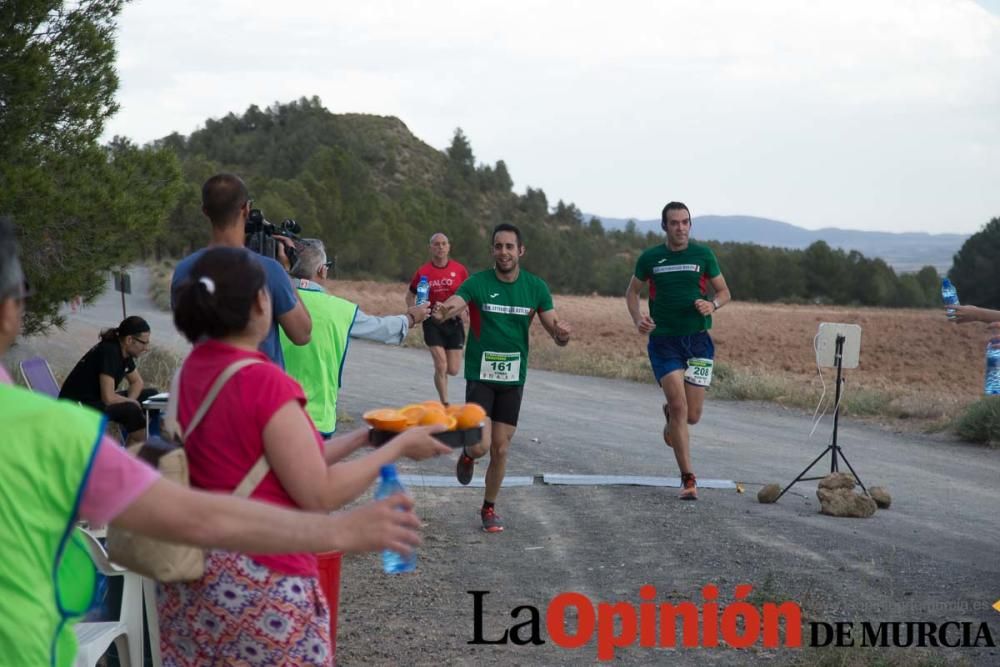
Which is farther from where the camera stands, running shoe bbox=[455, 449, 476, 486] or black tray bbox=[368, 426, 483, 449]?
running shoe bbox=[455, 449, 476, 486]

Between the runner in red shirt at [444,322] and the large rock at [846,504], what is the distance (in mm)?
5976

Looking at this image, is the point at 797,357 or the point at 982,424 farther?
the point at 797,357

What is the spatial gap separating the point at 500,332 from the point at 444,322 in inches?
230

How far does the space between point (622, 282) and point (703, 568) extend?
8109cm

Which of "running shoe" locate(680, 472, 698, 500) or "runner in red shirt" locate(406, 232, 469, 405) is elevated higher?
"runner in red shirt" locate(406, 232, 469, 405)

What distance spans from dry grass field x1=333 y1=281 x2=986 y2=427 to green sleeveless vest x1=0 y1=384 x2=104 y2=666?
17.0m

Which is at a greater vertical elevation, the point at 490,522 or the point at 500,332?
the point at 500,332

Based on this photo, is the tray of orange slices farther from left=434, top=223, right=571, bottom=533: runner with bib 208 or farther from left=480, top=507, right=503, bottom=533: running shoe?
left=480, top=507, right=503, bottom=533: running shoe

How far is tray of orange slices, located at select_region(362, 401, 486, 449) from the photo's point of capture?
3.80 metres

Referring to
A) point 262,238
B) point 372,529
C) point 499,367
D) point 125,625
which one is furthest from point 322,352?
point 372,529

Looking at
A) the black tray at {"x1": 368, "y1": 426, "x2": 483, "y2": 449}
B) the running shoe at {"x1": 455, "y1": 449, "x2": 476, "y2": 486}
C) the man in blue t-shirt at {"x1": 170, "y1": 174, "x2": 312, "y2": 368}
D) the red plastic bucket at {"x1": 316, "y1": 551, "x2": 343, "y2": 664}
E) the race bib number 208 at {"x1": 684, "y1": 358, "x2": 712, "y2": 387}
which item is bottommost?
the running shoe at {"x1": 455, "y1": 449, "x2": 476, "y2": 486}

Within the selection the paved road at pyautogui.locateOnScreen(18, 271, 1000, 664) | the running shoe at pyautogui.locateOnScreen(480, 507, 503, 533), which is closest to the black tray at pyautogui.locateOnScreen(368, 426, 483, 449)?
the paved road at pyautogui.locateOnScreen(18, 271, 1000, 664)

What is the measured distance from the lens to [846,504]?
10.0 metres

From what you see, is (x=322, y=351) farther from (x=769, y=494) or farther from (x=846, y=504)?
(x=769, y=494)
